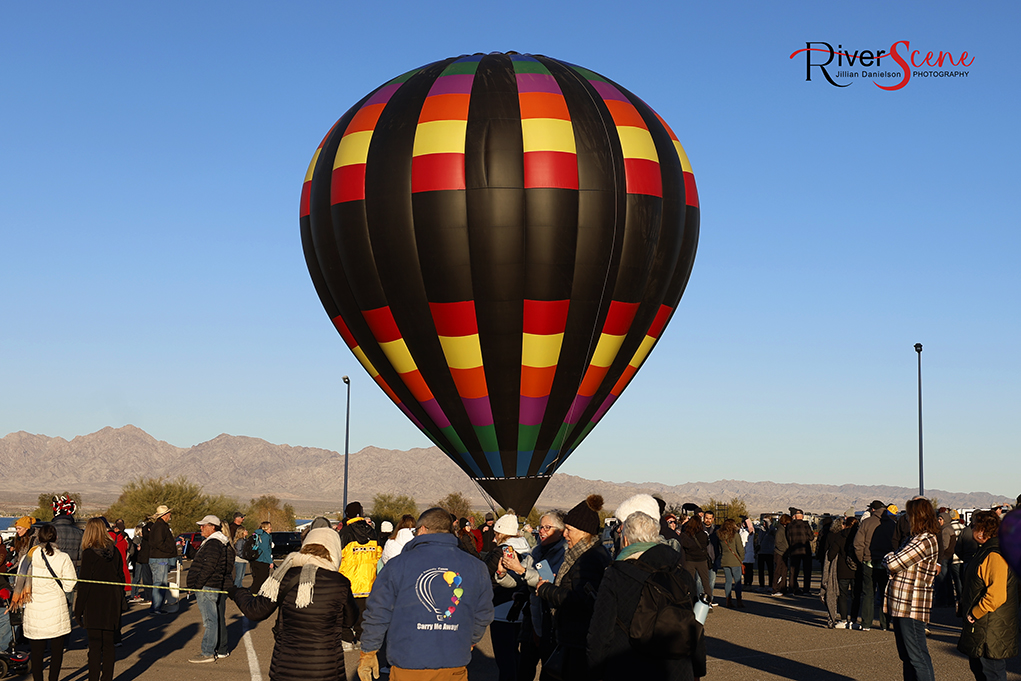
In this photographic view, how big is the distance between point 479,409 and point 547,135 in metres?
5.79

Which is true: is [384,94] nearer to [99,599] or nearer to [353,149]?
[353,149]

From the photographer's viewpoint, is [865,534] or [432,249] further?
[432,249]

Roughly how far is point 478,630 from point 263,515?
60650mm

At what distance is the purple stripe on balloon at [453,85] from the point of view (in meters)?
21.4

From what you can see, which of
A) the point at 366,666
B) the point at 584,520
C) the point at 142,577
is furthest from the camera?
the point at 142,577

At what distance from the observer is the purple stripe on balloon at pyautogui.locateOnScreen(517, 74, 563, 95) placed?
21.5 metres

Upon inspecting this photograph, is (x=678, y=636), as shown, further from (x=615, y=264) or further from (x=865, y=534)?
(x=615, y=264)

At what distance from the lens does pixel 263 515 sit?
212ft

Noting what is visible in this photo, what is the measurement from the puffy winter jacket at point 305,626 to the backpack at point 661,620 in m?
2.08

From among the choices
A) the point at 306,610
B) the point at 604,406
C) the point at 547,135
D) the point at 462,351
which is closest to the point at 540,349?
the point at 462,351

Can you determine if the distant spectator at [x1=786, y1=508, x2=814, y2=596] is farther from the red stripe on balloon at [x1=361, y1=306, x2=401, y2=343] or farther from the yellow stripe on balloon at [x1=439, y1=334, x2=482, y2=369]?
the red stripe on balloon at [x1=361, y1=306, x2=401, y2=343]

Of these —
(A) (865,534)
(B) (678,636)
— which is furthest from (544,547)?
(A) (865,534)

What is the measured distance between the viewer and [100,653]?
10000mm

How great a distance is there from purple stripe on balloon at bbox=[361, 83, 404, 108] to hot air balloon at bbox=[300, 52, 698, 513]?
0.05 meters
